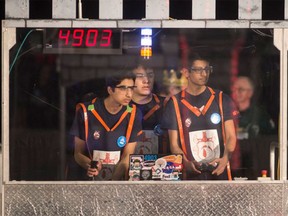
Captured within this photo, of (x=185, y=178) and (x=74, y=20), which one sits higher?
(x=74, y=20)

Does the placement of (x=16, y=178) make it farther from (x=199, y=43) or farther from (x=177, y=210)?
(x=199, y=43)

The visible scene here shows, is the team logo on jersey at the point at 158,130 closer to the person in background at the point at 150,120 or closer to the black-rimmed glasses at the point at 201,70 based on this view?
the person in background at the point at 150,120

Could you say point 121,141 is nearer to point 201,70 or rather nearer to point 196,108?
point 196,108

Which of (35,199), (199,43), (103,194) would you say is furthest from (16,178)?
(199,43)

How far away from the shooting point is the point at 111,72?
10.2 metres

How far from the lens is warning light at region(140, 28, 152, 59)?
10219 mm

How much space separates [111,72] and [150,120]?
25.9 inches

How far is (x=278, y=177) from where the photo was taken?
10.4m

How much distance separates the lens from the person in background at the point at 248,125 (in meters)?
10.3

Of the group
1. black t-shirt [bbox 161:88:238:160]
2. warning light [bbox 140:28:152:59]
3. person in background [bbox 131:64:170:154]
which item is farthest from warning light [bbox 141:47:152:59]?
black t-shirt [bbox 161:88:238:160]

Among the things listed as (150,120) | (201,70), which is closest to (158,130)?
(150,120)

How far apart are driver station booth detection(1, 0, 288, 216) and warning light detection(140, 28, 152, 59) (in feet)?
0.03

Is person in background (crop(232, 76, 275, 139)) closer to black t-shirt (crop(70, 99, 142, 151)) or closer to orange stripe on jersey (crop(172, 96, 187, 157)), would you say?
orange stripe on jersey (crop(172, 96, 187, 157))

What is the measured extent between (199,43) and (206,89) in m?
0.51
